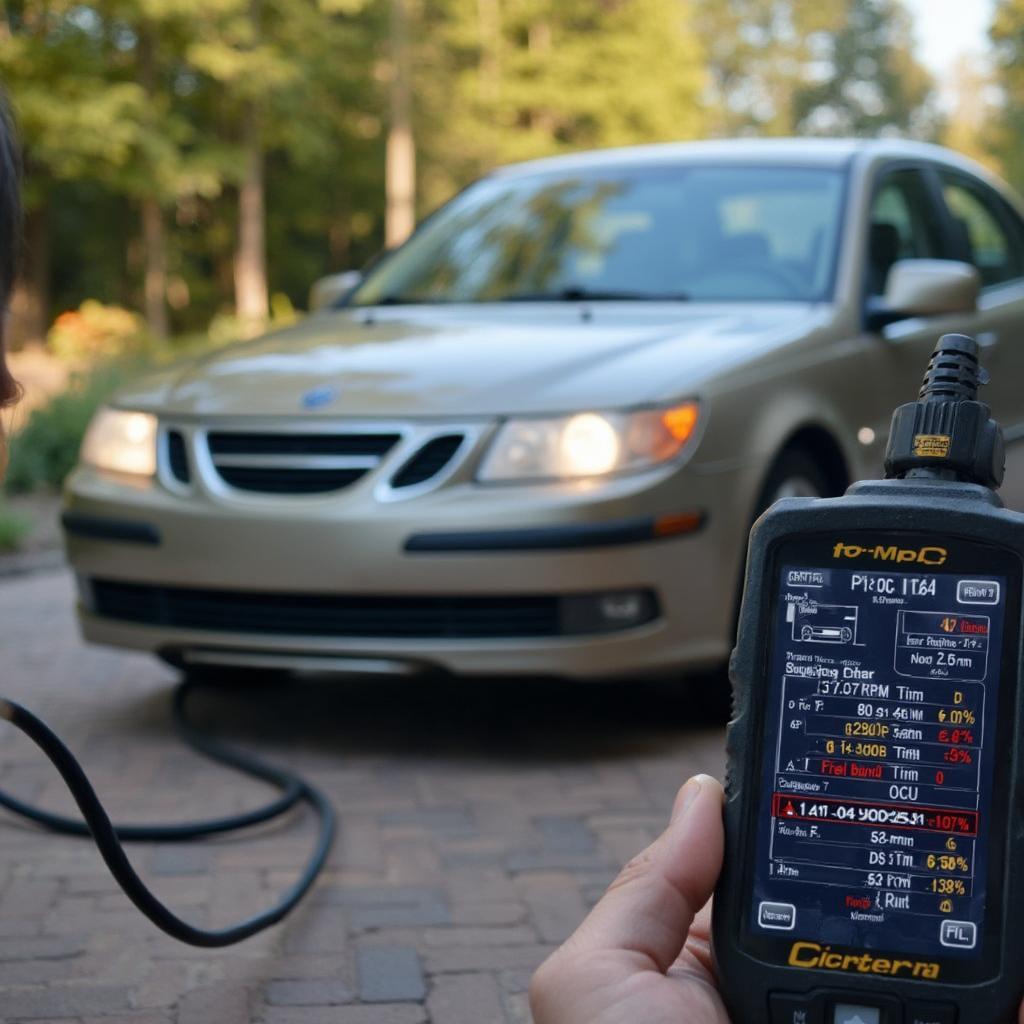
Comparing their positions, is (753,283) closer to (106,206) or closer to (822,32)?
(106,206)

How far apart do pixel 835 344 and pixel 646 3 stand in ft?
137

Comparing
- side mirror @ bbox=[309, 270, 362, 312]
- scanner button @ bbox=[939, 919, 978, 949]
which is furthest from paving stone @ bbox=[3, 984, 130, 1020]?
side mirror @ bbox=[309, 270, 362, 312]

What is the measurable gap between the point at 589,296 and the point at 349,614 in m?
1.42

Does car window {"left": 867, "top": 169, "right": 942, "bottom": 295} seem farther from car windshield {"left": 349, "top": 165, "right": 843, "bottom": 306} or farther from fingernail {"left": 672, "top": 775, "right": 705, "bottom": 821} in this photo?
fingernail {"left": 672, "top": 775, "right": 705, "bottom": 821}

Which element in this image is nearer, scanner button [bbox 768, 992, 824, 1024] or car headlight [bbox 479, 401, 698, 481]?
scanner button [bbox 768, 992, 824, 1024]

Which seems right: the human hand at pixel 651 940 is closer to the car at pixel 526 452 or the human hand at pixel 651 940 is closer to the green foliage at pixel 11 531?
the car at pixel 526 452

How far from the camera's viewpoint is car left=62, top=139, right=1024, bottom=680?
13.6 feet

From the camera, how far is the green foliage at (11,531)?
340 inches

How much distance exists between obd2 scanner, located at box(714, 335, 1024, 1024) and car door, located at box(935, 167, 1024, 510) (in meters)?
3.69

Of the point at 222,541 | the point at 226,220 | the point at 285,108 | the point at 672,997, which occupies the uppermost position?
the point at 672,997

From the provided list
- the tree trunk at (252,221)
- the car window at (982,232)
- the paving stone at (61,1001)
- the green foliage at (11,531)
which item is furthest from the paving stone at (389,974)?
the tree trunk at (252,221)

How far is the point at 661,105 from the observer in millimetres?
45188

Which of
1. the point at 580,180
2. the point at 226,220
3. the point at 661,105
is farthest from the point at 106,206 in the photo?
the point at 580,180

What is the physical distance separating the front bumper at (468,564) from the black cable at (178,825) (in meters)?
0.32
